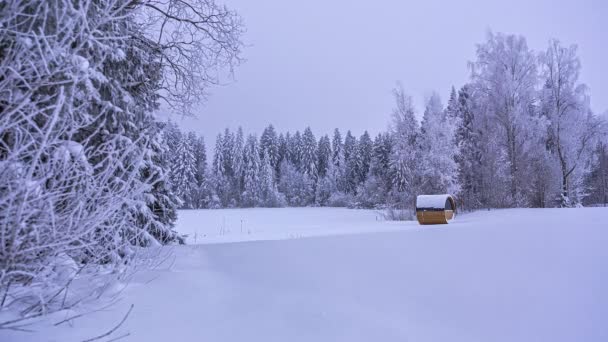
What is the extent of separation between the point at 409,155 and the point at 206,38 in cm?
1706

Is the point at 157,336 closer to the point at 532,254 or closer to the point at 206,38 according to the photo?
the point at 532,254

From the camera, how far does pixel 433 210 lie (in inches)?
399

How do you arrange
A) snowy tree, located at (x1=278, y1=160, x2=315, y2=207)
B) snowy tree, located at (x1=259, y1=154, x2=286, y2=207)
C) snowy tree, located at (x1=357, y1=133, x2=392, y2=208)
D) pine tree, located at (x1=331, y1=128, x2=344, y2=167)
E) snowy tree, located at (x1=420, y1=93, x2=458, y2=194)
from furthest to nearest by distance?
pine tree, located at (x1=331, y1=128, x2=344, y2=167) → snowy tree, located at (x1=278, y1=160, x2=315, y2=207) → snowy tree, located at (x1=259, y1=154, x2=286, y2=207) → snowy tree, located at (x1=357, y1=133, x2=392, y2=208) → snowy tree, located at (x1=420, y1=93, x2=458, y2=194)

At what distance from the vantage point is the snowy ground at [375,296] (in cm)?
245

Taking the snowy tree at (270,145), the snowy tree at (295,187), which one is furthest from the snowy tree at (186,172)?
the snowy tree at (270,145)

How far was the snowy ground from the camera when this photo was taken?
2.45m

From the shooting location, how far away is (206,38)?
236 inches

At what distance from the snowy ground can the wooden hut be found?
17.5 feet

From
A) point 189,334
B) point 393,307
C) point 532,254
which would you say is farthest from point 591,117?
point 189,334

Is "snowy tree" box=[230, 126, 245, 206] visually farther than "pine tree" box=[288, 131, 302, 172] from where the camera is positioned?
No

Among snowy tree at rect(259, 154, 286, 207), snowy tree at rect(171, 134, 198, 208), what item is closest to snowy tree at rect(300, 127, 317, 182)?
snowy tree at rect(259, 154, 286, 207)

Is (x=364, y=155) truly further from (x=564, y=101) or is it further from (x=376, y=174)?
(x=564, y=101)

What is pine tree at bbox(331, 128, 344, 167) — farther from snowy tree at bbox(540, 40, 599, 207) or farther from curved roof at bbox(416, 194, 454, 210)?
curved roof at bbox(416, 194, 454, 210)

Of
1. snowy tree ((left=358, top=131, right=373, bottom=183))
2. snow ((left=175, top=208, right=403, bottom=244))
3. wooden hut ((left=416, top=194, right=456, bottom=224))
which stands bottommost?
snow ((left=175, top=208, right=403, bottom=244))
